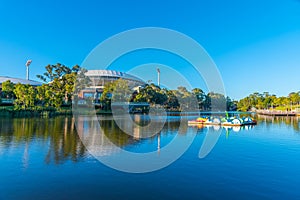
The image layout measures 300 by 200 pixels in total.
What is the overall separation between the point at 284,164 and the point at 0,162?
11.1 metres

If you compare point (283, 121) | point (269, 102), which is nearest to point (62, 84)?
point (283, 121)

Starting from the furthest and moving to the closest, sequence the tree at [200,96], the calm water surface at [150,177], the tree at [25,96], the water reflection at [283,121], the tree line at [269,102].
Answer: the tree at [200,96] → the tree line at [269,102] → the tree at [25,96] → the water reflection at [283,121] → the calm water surface at [150,177]

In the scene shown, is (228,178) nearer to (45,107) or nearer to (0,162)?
(0,162)

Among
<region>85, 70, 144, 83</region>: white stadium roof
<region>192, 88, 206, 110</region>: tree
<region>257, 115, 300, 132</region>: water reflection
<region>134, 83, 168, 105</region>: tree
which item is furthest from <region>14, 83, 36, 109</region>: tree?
<region>192, 88, 206, 110</region>: tree

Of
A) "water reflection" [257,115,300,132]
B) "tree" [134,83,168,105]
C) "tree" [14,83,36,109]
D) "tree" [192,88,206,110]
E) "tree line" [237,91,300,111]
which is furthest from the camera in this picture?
"tree" [192,88,206,110]

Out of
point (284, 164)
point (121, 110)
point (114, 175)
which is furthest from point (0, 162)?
point (121, 110)

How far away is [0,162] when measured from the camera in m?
8.61

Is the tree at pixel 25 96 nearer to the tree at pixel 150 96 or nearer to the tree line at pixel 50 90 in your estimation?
the tree line at pixel 50 90

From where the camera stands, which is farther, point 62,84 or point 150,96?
point 150,96

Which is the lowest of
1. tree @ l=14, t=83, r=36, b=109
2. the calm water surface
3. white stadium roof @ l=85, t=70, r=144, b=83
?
Result: the calm water surface

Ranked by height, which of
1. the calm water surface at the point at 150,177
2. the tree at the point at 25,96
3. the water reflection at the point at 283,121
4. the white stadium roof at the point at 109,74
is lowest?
the calm water surface at the point at 150,177

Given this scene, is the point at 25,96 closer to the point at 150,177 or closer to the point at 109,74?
the point at 150,177

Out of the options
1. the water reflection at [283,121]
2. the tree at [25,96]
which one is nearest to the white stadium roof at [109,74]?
the tree at [25,96]

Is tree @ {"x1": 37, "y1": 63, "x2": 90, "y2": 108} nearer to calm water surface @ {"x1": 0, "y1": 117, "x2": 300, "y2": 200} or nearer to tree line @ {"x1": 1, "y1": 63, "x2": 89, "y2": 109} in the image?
tree line @ {"x1": 1, "y1": 63, "x2": 89, "y2": 109}
